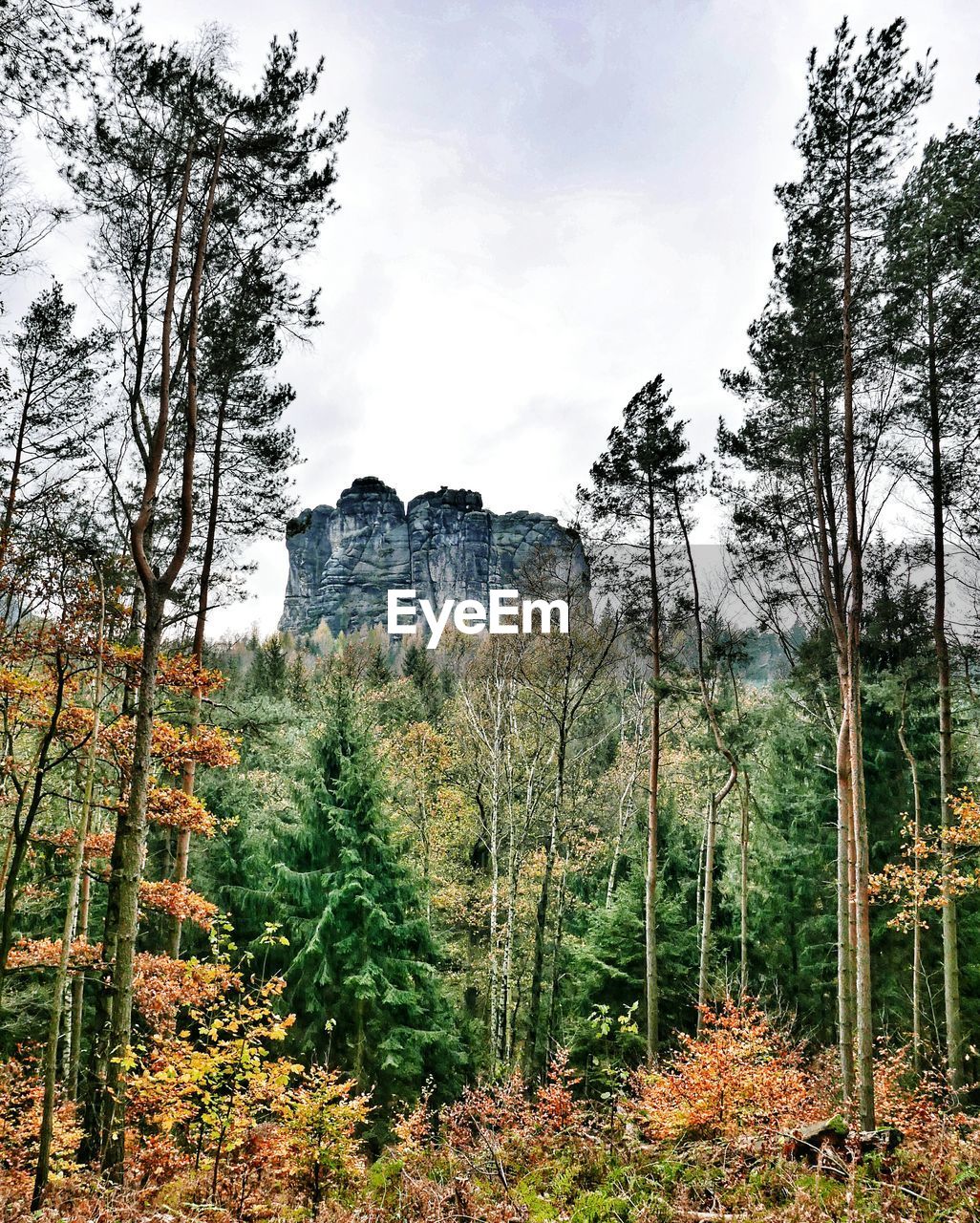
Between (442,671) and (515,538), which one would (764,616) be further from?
(515,538)

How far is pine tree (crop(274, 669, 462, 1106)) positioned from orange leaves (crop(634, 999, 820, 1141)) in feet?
15.9

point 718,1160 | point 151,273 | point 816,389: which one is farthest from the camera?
point 816,389

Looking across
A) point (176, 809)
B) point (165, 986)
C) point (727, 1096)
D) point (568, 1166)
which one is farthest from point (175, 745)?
point (727, 1096)

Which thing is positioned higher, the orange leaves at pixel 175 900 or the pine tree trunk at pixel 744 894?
the orange leaves at pixel 175 900

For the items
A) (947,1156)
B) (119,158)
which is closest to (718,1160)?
(947,1156)

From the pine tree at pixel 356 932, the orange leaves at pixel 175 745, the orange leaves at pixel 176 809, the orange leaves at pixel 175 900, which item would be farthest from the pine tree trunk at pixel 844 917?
the orange leaves at pixel 176 809

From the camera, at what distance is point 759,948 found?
15.4 m

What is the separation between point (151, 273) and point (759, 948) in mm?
16242

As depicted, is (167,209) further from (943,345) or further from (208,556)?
(943,345)

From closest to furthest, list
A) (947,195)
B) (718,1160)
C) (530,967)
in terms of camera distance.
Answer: (718,1160) < (947,195) < (530,967)

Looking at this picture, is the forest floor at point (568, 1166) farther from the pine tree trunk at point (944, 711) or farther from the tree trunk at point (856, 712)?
the pine tree trunk at point (944, 711)

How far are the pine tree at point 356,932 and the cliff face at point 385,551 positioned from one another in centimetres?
6442

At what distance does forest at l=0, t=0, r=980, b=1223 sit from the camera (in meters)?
5.63

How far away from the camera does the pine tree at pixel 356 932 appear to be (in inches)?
451
